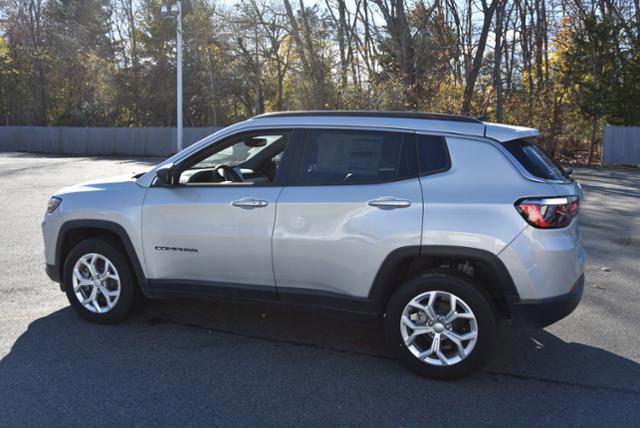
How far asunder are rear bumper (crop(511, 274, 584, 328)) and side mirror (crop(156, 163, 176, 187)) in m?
2.73

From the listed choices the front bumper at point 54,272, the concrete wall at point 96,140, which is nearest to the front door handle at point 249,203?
the front bumper at point 54,272

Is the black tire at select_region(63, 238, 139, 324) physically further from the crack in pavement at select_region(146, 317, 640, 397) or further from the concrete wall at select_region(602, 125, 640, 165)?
the concrete wall at select_region(602, 125, 640, 165)

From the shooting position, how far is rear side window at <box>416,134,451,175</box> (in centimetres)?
407

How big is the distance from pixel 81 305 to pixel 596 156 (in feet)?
85.4

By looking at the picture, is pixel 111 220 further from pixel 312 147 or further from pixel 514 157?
pixel 514 157

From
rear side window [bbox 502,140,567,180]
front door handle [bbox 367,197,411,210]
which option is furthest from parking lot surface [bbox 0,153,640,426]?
rear side window [bbox 502,140,567,180]

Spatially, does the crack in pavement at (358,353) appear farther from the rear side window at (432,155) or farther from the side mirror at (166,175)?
the rear side window at (432,155)

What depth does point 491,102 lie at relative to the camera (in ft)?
101

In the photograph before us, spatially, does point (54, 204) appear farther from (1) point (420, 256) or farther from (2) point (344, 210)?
(1) point (420, 256)

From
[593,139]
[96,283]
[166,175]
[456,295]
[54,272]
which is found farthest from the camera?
[593,139]

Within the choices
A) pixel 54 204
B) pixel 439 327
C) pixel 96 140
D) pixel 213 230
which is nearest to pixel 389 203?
pixel 439 327

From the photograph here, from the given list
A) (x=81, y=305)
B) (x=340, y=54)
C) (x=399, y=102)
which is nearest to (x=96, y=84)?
(x=340, y=54)

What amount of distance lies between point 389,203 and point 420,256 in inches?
16.6

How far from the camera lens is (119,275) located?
16.3 ft
